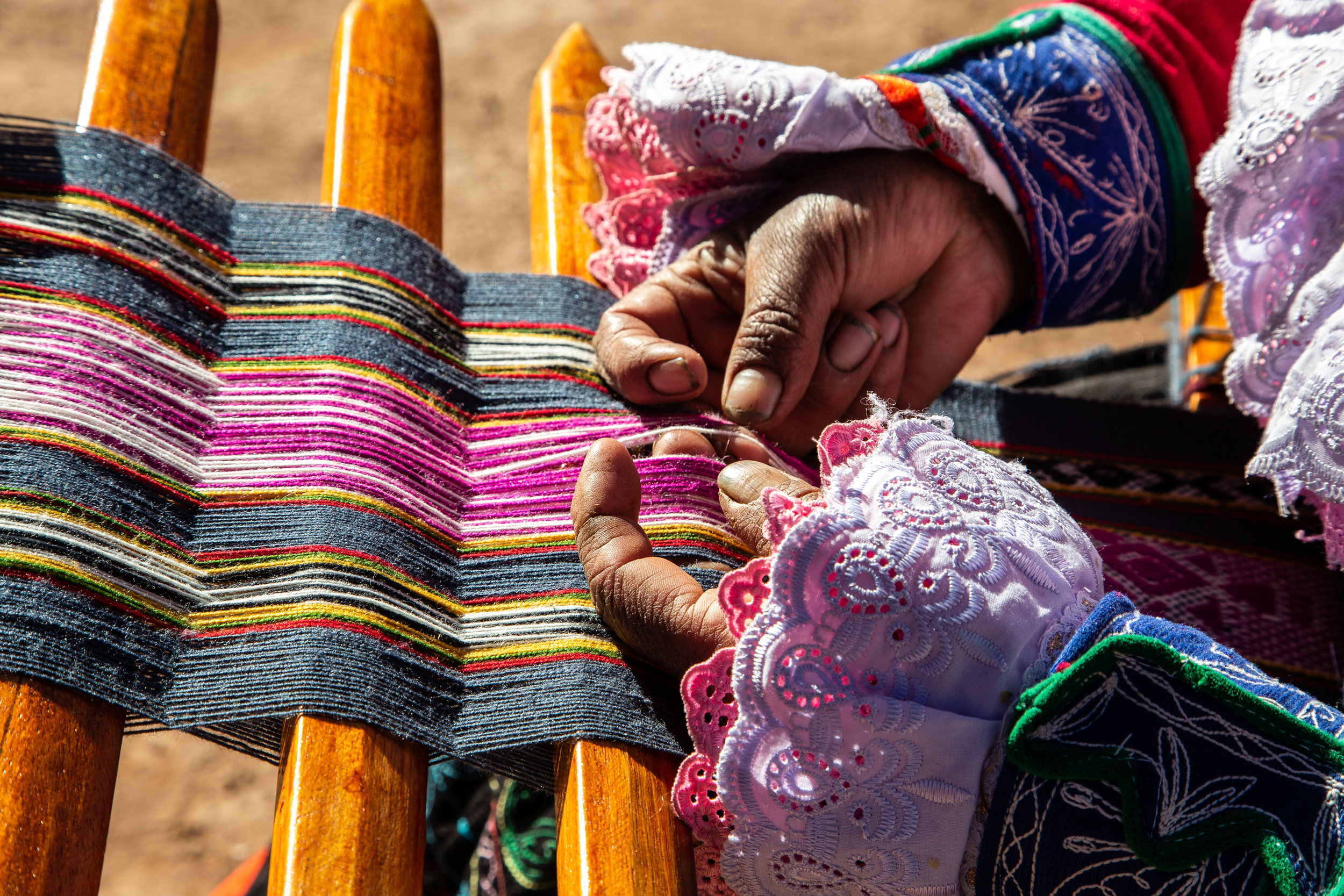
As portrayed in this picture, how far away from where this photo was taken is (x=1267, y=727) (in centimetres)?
62

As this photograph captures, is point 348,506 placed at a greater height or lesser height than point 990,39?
lesser

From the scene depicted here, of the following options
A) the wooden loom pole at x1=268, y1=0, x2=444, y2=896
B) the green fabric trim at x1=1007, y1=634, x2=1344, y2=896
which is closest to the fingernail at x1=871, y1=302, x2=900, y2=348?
the green fabric trim at x1=1007, y1=634, x2=1344, y2=896

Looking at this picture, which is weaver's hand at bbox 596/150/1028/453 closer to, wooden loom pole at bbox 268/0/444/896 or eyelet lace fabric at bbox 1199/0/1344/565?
eyelet lace fabric at bbox 1199/0/1344/565

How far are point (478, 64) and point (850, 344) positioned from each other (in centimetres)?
265

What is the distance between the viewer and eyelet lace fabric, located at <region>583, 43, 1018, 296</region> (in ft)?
3.15

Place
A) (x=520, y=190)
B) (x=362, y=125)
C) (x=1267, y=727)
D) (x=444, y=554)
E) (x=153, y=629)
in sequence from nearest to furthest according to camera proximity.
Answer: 1. (x=1267, y=727)
2. (x=153, y=629)
3. (x=444, y=554)
4. (x=362, y=125)
5. (x=520, y=190)

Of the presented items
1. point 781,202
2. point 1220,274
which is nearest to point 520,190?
point 781,202

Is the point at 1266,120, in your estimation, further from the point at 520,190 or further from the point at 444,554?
the point at 520,190

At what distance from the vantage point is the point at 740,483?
0.80 metres

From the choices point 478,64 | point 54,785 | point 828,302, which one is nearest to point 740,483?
point 828,302

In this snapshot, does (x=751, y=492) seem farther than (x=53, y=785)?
Yes

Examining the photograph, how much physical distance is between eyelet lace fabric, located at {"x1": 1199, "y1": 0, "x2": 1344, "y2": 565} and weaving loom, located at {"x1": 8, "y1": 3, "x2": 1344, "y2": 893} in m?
0.25

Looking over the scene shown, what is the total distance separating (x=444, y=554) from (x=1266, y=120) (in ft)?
2.52

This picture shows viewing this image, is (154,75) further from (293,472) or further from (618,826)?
(618,826)
